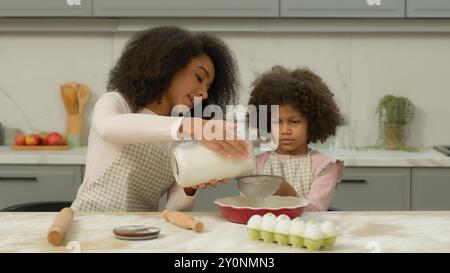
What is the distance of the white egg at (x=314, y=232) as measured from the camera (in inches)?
45.6

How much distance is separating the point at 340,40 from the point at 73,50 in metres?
1.40

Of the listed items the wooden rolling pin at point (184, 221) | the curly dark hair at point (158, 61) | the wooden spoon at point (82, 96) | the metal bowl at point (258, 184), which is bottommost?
the wooden rolling pin at point (184, 221)

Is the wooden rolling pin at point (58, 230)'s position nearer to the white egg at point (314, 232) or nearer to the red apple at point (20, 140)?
the white egg at point (314, 232)

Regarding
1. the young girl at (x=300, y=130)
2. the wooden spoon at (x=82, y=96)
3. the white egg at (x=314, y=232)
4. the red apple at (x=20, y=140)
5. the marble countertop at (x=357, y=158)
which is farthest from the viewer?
the wooden spoon at (x=82, y=96)

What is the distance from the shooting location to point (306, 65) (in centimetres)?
335

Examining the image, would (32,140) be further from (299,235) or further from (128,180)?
(299,235)

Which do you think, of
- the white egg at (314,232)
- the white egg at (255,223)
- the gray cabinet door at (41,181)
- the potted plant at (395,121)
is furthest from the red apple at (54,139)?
the white egg at (314,232)

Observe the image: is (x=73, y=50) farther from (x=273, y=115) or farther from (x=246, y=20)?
(x=273, y=115)

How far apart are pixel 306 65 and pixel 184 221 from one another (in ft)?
7.01

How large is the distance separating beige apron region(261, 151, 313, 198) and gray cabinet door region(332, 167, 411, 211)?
845 mm
